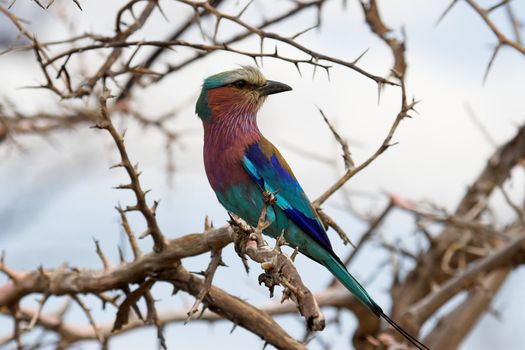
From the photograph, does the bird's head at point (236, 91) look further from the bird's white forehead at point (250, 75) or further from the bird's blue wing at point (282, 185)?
the bird's blue wing at point (282, 185)

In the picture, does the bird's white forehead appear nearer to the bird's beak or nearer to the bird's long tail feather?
the bird's beak

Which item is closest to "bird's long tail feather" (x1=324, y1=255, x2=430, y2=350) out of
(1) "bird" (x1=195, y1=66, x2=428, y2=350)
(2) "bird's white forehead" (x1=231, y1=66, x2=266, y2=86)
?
(1) "bird" (x1=195, y1=66, x2=428, y2=350)

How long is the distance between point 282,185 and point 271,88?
59 cm

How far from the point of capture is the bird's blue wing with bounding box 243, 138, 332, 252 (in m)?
4.54

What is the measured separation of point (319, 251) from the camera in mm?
4613

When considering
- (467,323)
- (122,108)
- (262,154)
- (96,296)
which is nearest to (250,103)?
(262,154)

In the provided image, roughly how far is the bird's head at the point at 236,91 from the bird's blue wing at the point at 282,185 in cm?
27

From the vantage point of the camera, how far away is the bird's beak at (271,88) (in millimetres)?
4973

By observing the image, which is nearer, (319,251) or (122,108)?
(319,251)

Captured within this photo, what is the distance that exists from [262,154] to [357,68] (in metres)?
1.09

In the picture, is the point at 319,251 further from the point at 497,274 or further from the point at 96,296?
the point at 497,274

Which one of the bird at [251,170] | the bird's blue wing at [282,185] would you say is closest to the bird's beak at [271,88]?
the bird at [251,170]

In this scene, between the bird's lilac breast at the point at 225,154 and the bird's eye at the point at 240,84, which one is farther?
the bird's eye at the point at 240,84

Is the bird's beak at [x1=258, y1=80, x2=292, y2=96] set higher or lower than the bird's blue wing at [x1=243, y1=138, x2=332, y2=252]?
higher
